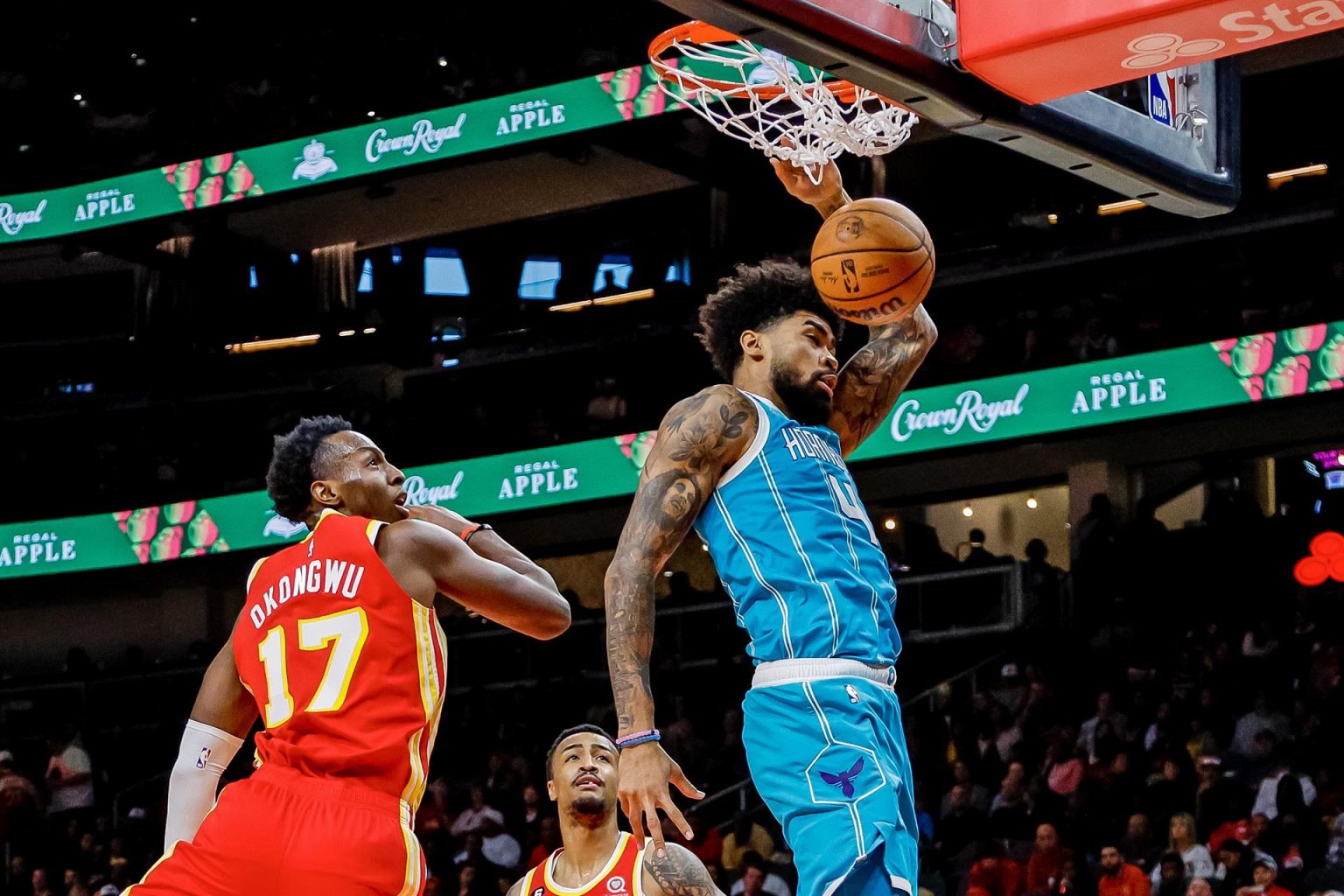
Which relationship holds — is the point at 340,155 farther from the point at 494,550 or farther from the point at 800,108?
the point at 494,550

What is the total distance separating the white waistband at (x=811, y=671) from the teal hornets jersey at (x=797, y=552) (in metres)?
0.02

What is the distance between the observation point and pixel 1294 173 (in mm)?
17562

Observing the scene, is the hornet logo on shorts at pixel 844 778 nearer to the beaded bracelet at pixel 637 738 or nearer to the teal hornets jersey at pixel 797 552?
the teal hornets jersey at pixel 797 552

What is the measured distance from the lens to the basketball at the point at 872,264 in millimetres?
4348

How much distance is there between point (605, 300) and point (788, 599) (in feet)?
57.0

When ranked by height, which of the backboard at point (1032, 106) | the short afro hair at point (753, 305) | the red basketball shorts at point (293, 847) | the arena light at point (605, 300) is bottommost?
the red basketball shorts at point (293, 847)

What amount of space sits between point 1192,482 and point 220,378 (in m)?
10.9

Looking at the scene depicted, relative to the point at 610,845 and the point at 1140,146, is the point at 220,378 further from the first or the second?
the point at 1140,146

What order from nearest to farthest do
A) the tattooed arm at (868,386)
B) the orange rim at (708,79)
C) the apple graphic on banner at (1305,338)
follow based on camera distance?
1. the tattooed arm at (868,386)
2. the orange rim at (708,79)
3. the apple graphic on banner at (1305,338)

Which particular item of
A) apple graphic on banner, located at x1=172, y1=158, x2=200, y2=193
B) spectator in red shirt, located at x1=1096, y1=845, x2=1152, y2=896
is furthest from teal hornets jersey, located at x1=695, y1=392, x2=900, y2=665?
apple graphic on banner, located at x1=172, y1=158, x2=200, y2=193

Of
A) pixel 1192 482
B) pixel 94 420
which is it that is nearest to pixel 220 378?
pixel 94 420

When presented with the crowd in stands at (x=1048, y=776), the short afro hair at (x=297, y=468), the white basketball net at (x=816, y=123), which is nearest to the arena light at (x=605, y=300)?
the crowd in stands at (x=1048, y=776)

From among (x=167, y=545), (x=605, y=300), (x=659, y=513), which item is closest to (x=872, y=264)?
(x=659, y=513)

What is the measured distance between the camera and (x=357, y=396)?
66.8 feet
